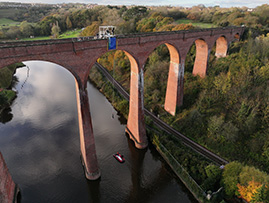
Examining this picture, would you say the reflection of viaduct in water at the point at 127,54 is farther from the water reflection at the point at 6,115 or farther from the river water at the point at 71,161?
the water reflection at the point at 6,115

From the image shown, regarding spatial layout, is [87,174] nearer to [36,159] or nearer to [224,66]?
[36,159]

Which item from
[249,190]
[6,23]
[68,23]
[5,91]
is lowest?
[249,190]

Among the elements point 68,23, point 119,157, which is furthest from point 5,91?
point 68,23

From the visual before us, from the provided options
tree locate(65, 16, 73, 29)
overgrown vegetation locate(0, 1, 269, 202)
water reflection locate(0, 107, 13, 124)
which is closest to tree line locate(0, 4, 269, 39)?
tree locate(65, 16, 73, 29)

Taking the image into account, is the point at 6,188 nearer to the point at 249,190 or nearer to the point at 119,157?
the point at 119,157

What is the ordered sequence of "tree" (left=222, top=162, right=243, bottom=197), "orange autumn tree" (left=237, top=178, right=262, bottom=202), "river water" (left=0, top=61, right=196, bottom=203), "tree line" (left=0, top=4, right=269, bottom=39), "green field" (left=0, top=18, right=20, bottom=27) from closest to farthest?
"orange autumn tree" (left=237, top=178, right=262, bottom=202) → "tree" (left=222, top=162, right=243, bottom=197) → "river water" (left=0, top=61, right=196, bottom=203) → "tree line" (left=0, top=4, right=269, bottom=39) → "green field" (left=0, top=18, right=20, bottom=27)

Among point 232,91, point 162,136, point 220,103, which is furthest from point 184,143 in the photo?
point 232,91

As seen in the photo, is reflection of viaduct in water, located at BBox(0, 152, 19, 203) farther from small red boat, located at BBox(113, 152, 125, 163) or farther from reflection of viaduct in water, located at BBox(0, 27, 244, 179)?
small red boat, located at BBox(113, 152, 125, 163)
